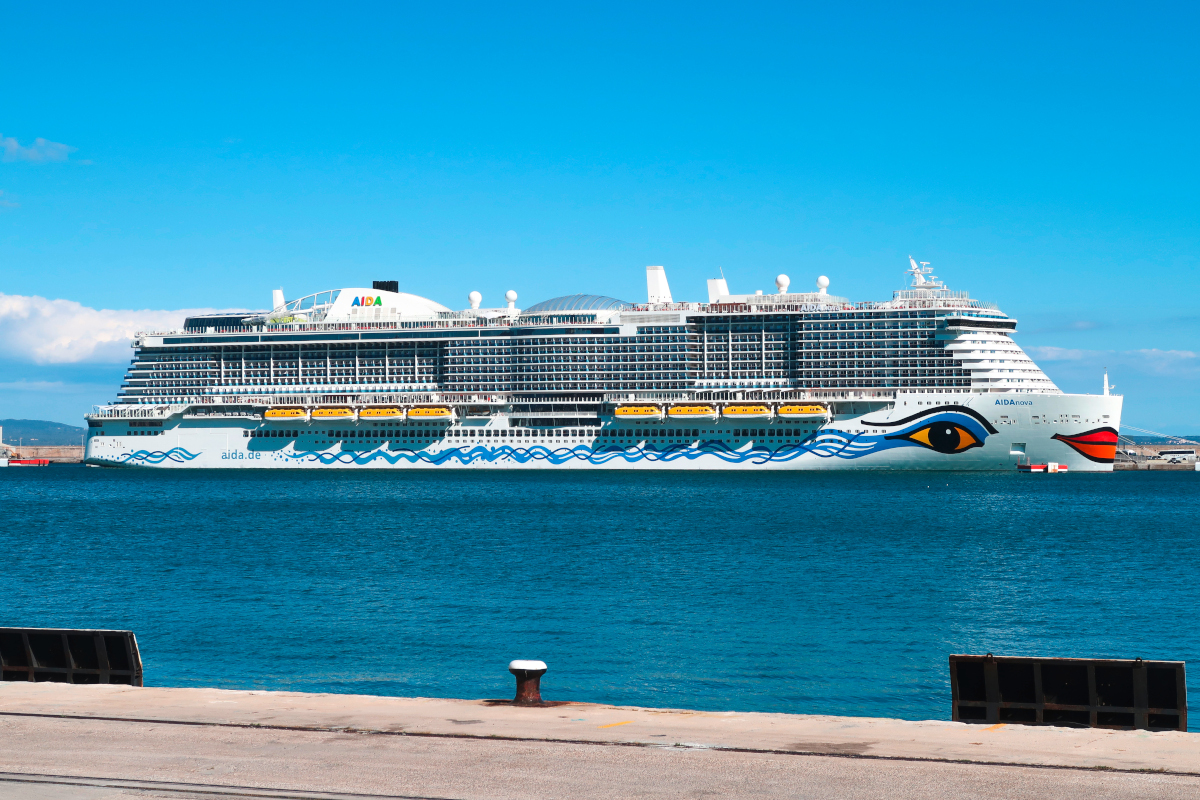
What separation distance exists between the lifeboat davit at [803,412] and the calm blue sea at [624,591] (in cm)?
2109

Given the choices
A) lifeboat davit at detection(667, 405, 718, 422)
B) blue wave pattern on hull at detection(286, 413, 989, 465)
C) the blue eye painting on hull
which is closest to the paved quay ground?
the blue eye painting on hull

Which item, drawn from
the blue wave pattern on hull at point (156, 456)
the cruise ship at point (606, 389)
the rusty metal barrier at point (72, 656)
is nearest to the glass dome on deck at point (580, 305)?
the cruise ship at point (606, 389)

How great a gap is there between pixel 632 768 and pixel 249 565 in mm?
29821

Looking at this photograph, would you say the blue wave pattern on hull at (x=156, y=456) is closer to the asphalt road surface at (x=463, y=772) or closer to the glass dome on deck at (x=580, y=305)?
the glass dome on deck at (x=580, y=305)

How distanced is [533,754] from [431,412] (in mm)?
86985

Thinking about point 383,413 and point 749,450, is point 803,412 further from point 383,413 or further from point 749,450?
point 383,413

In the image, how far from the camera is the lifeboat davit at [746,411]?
8988cm

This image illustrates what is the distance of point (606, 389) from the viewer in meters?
97.6

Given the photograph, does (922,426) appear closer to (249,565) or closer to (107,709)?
(249,565)

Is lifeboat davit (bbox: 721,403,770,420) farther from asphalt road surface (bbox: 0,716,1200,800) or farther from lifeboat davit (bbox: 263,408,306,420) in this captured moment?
asphalt road surface (bbox: 0,716,1200,800)

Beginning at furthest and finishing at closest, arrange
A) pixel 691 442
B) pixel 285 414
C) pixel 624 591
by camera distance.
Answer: pixel 285 414 < pixel 691 442 < pixel 624 591

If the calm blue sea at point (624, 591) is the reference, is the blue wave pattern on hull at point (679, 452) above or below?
above

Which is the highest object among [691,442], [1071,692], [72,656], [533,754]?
[691,442]

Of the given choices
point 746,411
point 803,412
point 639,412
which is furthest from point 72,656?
point 639,412
